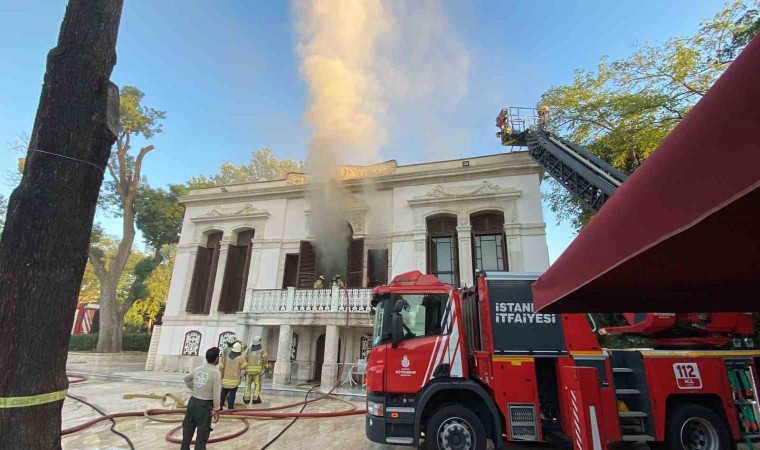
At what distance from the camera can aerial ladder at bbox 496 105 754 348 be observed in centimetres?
603

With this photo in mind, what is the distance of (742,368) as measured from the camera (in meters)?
5.61

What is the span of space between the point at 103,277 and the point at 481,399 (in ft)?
76.7

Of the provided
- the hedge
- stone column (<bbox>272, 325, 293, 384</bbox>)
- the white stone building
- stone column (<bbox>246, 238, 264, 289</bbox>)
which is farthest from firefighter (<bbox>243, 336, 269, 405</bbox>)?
the hedge

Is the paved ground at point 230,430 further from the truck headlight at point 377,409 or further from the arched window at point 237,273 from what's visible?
the arched window at point 237,273

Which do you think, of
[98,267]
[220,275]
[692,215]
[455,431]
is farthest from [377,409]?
[98,267]

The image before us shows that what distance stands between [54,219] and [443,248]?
1286cm

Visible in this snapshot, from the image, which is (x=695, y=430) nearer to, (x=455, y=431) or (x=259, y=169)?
(x=455, y=431)

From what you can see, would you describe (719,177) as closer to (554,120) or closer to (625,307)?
(625,307)

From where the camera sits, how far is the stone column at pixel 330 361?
1165 cm

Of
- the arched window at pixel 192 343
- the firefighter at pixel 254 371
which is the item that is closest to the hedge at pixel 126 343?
the arched window at pixel 192 343

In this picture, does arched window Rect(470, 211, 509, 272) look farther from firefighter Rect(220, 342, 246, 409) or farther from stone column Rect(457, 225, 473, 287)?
firefighter Rect(220, 342, 246, 409)

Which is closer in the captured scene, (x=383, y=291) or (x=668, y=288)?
(x=668, y=288)

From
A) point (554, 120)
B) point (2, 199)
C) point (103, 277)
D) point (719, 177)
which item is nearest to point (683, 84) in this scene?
point (554, 120)

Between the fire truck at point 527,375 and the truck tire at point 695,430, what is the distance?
0.02 meters
